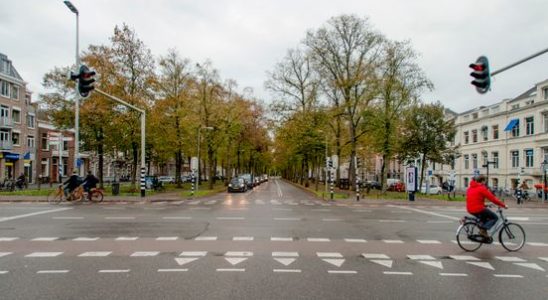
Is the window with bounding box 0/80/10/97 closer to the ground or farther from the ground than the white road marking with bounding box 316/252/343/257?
farther from the ground

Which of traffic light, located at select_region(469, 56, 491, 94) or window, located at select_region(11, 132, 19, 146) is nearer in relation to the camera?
traffic light, located at select_region(469, 56, 491, 94)

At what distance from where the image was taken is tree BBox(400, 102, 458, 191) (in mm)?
42719

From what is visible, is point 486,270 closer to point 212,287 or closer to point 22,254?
point 212,287

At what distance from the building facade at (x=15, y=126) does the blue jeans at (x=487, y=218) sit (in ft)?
169

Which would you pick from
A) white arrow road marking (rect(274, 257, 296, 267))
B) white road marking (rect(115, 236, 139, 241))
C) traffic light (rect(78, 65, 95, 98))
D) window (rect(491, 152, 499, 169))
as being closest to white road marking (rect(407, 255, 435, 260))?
white arrow road marking (rect(274, 257, 296, 267))

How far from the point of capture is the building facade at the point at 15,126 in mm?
50969

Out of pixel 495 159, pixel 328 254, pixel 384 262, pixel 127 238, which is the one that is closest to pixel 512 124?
pixel 495 159

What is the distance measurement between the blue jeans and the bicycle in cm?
13

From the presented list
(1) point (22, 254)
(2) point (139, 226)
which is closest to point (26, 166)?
(2) point (139, 226)

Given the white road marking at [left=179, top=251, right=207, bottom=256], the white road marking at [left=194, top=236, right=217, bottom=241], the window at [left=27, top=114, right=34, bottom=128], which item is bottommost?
the white road marking at [left=194, top=236, right=217, bottom=241]

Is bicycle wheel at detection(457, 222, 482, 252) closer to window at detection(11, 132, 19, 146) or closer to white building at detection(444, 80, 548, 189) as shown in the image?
white building at detection(444, 80, 548, 189)

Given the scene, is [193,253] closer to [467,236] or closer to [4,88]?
A: [467,236]

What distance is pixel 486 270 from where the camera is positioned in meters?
8.30

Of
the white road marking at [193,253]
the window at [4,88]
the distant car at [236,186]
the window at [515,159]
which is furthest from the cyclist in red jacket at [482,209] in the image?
the window at [4,88]
